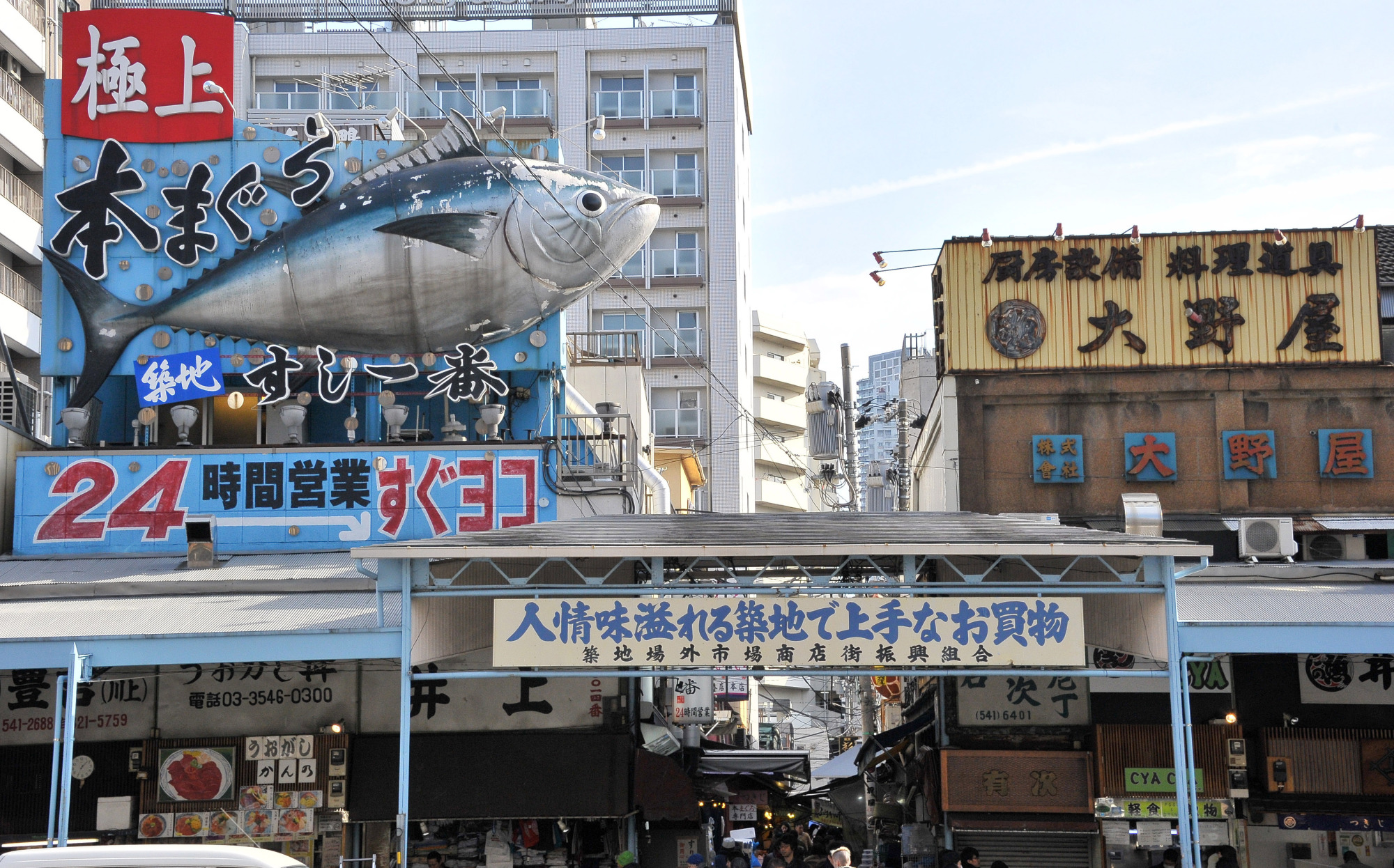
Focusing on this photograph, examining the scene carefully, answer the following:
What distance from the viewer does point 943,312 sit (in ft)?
89.1

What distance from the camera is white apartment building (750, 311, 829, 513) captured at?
65.8 meters

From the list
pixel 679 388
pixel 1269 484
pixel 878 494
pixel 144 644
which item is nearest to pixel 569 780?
pixel 144 644

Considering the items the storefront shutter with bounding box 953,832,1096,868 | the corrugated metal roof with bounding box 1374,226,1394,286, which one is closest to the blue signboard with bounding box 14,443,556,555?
the storefront shutter with bounding box 953,832,1096,868

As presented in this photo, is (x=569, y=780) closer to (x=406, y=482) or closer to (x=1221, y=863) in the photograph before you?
(x=406, y=482)

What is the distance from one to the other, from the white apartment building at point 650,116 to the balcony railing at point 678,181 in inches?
1.9

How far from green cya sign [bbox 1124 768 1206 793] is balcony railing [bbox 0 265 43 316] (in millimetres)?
33280

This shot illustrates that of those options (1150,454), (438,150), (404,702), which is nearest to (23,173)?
(438,150)

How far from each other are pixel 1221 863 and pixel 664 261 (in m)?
42.6

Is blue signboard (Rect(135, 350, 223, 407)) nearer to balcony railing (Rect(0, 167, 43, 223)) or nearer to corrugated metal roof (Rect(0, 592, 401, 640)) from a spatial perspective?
corrugated metal roof (Rect(0, 592, 401, 640))

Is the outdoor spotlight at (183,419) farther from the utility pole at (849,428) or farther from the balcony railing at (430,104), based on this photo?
the balcony railing at (430,104)

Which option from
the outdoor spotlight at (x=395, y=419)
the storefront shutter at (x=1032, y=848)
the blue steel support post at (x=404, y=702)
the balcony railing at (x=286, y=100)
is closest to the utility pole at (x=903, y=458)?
the storefront shutter at (x=1032, y=848)

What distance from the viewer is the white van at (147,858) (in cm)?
1187

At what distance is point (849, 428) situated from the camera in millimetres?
37844

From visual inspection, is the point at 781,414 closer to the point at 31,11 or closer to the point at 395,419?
the point at 31,11
